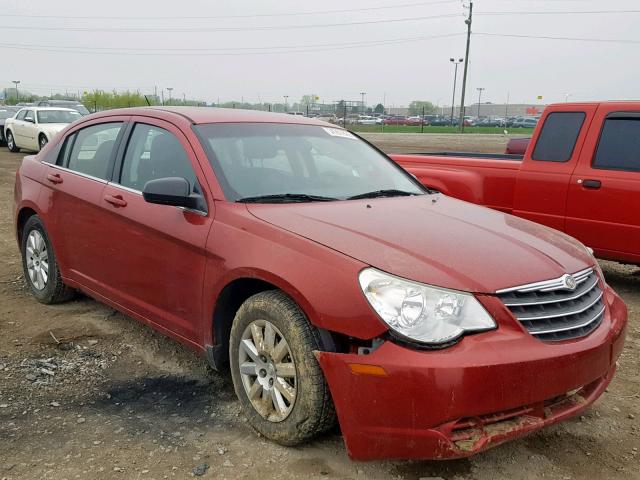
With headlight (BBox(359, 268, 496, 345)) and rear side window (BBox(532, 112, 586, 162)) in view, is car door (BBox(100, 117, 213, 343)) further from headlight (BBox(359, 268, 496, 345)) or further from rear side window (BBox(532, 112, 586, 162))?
rear side window (BBox(532, 112, 586, 162))

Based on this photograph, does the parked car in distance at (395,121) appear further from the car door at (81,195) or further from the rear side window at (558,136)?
the car door at (81,195)

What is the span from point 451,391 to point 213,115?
2472mm

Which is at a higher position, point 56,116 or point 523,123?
point 56,116

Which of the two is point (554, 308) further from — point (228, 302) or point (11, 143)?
point (11, 143)

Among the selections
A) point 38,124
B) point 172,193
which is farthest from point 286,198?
point 38,124

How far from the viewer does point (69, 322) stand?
15.6ft

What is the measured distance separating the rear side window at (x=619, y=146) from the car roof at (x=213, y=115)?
2.83m

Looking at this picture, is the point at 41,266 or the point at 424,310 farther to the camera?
the point at 41,266

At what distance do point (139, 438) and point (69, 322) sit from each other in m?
1.94

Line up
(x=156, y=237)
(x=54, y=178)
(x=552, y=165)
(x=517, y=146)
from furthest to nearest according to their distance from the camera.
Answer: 1. (x=517, y=146)
2. (x=552, y=165)
3. (x=54, y=178)
4. (x=156, y=237)

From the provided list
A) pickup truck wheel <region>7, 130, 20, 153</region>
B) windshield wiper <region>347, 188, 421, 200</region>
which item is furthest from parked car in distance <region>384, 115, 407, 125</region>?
windshield wiper <region>347, 188, 421, 200</region>

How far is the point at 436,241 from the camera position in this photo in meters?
2.95

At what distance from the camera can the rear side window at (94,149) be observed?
4352 millimetres

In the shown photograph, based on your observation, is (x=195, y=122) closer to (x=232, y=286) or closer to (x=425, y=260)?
(x=232, y=286)
